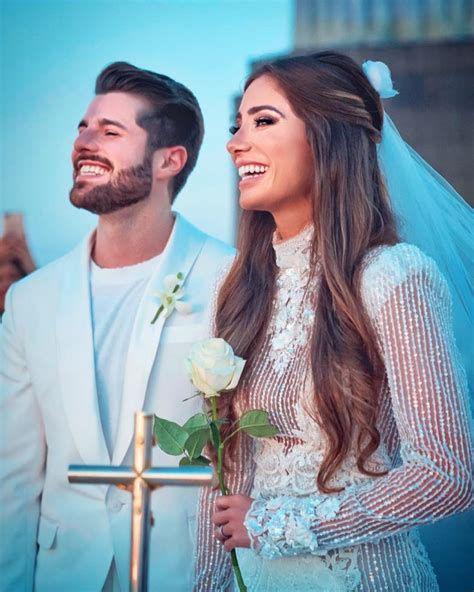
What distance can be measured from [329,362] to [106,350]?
816 mm

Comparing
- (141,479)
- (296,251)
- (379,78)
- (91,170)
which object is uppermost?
(379,78)

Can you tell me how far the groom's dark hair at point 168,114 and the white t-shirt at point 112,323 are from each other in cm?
24

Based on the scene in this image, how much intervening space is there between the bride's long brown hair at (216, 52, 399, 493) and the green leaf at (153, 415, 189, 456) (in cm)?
16

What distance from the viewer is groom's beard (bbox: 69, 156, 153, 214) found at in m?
2.39

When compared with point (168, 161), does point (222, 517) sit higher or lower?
lower

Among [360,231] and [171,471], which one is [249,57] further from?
[171,471]

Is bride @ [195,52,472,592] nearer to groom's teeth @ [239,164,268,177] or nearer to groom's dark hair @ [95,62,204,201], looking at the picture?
groom's teeth @ [239,164,268,177]

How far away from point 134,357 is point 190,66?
0.80 metres

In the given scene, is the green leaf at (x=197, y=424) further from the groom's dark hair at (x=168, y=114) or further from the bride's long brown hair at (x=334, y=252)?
the groom's dark hair at (x=168, y=114)

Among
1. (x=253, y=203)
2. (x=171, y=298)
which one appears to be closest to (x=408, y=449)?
(x=253, y=203)

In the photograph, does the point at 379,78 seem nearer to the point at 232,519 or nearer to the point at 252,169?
the point at 252,169

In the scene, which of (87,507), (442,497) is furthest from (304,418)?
(87,507)

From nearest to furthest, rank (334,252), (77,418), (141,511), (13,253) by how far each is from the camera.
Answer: (141,511) < (334,252) < (77,418) < (13,253)

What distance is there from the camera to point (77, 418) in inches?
89.6
